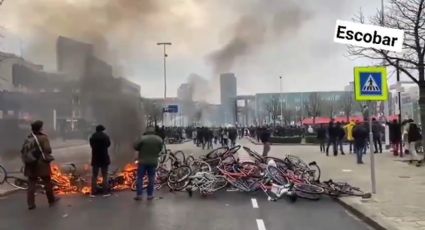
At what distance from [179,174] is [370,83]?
16.6ft

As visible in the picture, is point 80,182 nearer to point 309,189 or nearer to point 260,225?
point 309,189

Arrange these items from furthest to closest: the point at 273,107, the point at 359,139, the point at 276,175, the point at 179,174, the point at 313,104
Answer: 1. the point at 273,107
2. the point at 313,104
3. the point at 359,139
4. the point at 179,174
5. the point at 276,175

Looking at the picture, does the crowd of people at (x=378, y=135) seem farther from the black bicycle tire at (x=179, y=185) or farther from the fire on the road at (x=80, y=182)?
the fire on the road at (x=80, y=182)

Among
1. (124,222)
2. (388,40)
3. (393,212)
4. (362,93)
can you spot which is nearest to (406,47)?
(362,93)

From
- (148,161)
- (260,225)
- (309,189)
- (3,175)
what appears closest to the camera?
(260,225)

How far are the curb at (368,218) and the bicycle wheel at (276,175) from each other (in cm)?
187

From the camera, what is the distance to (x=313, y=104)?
9088 centimetres

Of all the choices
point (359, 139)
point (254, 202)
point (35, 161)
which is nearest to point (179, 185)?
point (254, 202)

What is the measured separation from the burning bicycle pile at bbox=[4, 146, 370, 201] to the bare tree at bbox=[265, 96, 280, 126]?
76.9 metres

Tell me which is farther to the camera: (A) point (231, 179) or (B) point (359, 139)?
(B) point (359, 139)

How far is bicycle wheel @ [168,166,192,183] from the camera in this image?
13.5 meters

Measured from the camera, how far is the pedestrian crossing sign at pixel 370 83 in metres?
11.7

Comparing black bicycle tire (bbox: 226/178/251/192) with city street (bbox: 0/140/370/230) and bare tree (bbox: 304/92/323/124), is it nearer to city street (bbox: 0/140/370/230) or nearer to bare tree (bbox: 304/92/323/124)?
city street (bbox: 0/140/370/230)

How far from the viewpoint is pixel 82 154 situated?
22.8 metres
